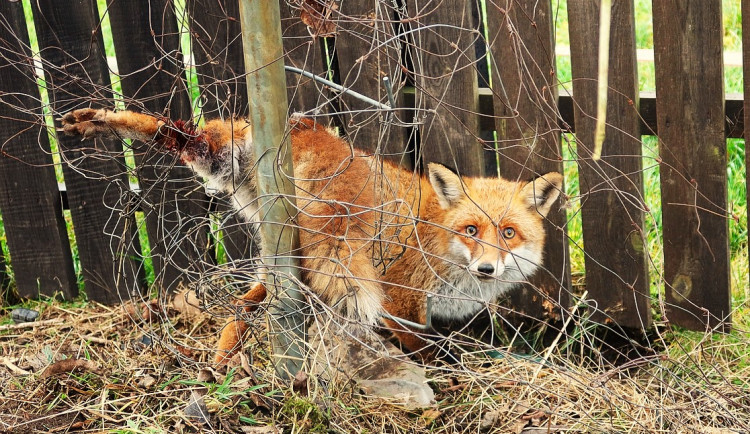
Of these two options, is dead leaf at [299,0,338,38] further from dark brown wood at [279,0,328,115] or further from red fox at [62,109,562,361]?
dark brown wood at [279,0,328,115]

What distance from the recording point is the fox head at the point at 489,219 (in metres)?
4.07

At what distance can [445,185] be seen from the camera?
4.17 meters

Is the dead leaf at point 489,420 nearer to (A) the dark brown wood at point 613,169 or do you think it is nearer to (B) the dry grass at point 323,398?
(B) the dry grass at point 323,398

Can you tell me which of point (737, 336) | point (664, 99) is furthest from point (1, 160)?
point (737, 336)

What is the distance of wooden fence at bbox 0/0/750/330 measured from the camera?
371 centimetres

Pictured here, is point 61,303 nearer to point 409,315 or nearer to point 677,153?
point 409,315

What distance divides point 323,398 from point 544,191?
160cm

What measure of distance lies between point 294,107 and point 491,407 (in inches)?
77.0

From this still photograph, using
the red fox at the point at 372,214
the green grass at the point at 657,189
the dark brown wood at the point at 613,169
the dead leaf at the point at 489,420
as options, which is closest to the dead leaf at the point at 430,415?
the dead leaf at the point at 489,420

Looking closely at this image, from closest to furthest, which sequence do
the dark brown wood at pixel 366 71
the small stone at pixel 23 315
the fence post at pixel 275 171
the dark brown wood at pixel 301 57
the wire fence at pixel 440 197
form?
the fence post at pixel 275 171
the wire fence at pixel 440 197
the dark brown wood at pixel 366 71
the dark brown wood at pixel 301 57
the small stone at pixel 23 315

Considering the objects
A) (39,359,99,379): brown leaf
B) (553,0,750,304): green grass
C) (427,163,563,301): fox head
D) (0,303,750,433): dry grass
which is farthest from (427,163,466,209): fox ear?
(39,359,99,379): brown leaf

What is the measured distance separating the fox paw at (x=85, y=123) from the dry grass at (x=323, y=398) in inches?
33.5

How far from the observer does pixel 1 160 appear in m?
4.54

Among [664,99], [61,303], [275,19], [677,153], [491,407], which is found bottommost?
[491,407]
